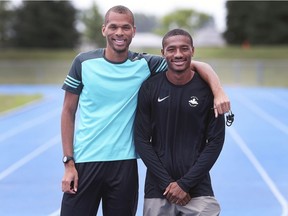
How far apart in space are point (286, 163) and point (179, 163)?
581 cm

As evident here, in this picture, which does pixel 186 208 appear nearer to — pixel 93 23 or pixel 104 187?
pixel 104 187

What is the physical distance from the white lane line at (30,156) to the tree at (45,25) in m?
38.9

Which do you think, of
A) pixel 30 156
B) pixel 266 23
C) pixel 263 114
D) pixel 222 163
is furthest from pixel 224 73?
pixel 222 163

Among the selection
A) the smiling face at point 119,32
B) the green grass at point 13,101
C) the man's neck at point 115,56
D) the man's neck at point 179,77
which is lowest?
the green grass at point 13,101

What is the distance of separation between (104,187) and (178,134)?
0.61 m

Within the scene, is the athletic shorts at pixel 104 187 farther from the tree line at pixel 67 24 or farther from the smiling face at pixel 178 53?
the tree line at pixel 67 24

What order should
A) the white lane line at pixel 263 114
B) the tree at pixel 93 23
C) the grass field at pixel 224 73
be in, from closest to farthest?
the white lane line at pixel 263 114, the grass field at pixel 224 73, the tree at pixel 93 23

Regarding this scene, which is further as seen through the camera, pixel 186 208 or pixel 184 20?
pixel 184 20

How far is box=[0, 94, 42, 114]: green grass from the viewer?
1789cm

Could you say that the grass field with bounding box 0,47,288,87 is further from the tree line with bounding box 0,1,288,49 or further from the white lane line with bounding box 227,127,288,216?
the white lane line with bounding box 227,127,288,216

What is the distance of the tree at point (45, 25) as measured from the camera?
1944 inches

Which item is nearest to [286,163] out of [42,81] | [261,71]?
[261,71]

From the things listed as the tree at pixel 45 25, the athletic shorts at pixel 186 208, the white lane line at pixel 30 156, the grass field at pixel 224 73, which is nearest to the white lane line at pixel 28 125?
the white lane line at pixel 30 156

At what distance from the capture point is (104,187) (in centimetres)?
366
